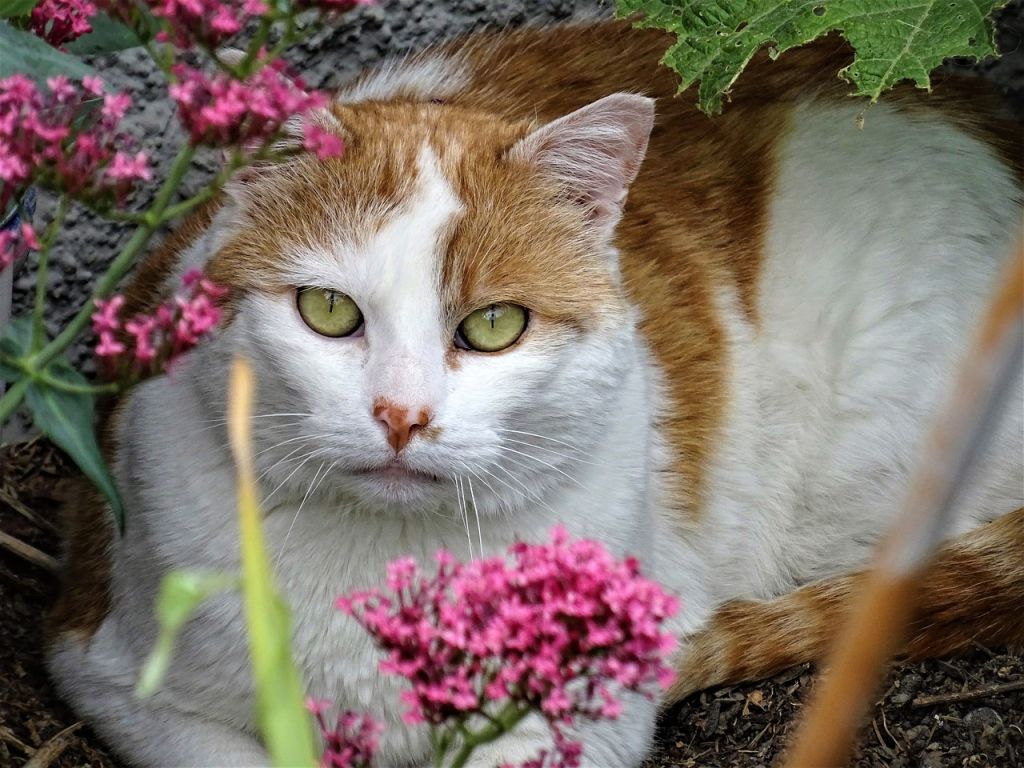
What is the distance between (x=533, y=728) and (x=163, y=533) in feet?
2.00

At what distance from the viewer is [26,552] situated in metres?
2.32

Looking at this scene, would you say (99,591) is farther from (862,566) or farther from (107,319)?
(862,566)

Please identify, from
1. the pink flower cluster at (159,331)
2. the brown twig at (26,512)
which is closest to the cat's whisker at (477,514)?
the pink flower cluster at (159,331)

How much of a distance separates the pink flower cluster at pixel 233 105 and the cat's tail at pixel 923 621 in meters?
1.23

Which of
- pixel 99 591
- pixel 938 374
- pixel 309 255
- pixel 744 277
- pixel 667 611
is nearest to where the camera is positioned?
pixel 667 611

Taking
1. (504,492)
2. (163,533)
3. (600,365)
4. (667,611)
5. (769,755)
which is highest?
(667,611)

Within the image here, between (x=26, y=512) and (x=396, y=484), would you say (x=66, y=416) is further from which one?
(x=26, y=512)

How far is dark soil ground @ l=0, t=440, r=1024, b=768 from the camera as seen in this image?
193 cm

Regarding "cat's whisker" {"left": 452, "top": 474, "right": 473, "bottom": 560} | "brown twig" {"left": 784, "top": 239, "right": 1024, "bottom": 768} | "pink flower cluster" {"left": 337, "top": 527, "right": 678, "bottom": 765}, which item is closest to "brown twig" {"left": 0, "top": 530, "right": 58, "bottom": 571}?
"cat's whisker" {"left": 452, "top": 474, "right": 473, "bottom": 560}

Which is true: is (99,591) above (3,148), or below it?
below

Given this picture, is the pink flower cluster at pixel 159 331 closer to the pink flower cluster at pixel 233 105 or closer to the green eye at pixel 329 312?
the pink flower cluster at pixel 233 105

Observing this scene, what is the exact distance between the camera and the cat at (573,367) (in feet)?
5.19

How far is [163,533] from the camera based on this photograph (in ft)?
5.74

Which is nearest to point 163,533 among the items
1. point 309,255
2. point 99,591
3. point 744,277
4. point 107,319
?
point 99,591
